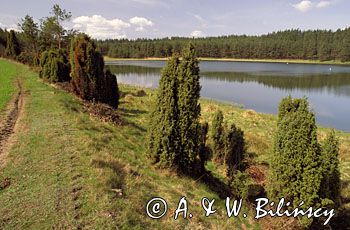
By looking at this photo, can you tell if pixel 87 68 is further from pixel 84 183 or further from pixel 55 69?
pixel 84 183

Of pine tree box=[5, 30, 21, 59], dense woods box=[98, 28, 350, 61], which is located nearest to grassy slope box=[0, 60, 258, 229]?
pine tree box=[5, 30, 21, 59]

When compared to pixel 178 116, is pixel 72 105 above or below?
below

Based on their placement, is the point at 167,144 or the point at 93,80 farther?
the point at 93,80

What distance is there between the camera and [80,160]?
7418mm

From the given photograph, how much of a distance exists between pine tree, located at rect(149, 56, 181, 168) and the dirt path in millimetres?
4217

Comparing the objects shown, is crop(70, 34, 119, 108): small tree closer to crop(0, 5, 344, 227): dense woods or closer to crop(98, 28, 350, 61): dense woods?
crop(0, 5, 344, 227): dense woods

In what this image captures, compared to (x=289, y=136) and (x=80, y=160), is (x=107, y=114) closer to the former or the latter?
(x=80, y=160)

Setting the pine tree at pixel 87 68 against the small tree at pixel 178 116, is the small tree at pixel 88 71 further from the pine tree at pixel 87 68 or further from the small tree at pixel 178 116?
the small tree at pixel 178 116

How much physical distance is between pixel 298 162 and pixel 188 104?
3.44 m

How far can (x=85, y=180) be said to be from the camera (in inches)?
251

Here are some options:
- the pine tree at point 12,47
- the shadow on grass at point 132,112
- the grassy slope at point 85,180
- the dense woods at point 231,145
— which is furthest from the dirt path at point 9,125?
the pine tree at point 12,47

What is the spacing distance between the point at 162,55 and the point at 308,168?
116 m

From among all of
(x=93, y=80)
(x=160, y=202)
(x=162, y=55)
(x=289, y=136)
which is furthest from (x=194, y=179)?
(x=162, y=55)

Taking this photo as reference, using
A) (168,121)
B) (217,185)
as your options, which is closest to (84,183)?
(168,121)
